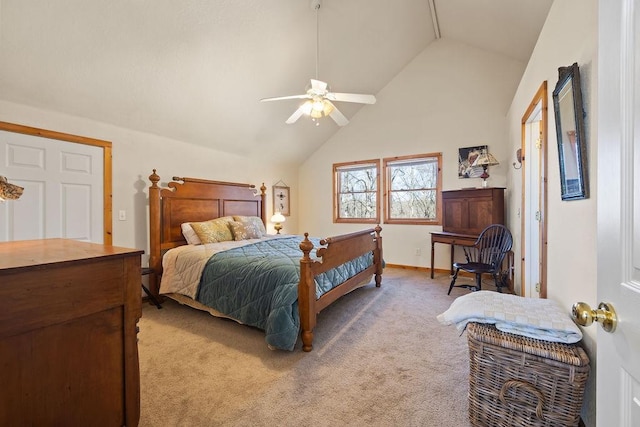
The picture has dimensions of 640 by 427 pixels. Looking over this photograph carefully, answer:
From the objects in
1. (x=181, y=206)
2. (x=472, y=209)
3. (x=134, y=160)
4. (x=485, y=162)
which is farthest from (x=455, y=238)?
(x=134, y=160)

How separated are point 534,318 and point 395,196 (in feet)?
13.0

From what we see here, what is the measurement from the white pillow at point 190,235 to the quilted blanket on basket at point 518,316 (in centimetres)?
305

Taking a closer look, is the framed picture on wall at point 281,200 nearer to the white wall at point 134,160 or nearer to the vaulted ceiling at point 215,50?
the vaulted ceiling at point 215,50

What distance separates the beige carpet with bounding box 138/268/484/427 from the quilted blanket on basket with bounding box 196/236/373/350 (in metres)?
0.20

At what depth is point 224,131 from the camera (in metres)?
4.23

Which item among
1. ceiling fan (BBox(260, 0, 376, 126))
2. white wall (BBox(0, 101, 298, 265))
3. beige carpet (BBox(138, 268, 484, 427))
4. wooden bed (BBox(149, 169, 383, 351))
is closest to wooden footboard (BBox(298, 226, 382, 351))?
wooden bed (BBox(149, 169, 383, 351))

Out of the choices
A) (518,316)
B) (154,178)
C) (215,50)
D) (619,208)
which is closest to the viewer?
(619,208)

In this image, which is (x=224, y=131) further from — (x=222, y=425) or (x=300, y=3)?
(x=222, y=425)

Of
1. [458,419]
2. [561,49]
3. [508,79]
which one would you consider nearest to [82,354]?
[458,419]

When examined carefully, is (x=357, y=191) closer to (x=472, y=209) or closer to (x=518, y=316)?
(x=472, y=209)

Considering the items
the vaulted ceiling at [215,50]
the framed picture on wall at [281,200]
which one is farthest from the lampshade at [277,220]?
the vaulted ceiling at [215,50]

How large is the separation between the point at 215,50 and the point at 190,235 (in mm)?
2200

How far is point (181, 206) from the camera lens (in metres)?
3.81

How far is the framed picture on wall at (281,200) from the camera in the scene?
564 centimetres
